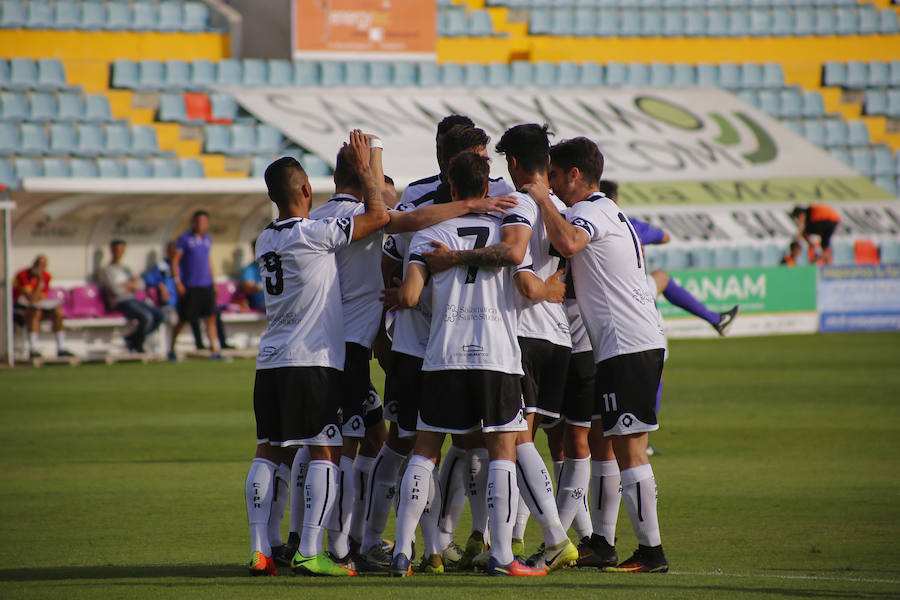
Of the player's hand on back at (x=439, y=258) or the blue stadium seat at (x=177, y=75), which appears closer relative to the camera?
the player's hand on back at (x=439, y=258)

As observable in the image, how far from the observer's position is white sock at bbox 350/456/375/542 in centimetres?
585

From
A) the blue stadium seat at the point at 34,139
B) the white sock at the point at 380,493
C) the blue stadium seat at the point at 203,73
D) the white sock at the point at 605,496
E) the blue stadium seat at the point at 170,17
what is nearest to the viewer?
the white sock at the point at 380,493

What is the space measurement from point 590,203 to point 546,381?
2.92 ft

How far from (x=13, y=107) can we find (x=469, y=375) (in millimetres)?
17767

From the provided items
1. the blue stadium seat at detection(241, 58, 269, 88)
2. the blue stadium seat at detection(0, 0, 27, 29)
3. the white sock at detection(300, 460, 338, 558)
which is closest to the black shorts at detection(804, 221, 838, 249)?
the blue stadium seat at detection(241, 58, 269, 88)

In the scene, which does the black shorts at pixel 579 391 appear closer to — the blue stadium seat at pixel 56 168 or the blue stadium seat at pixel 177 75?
the blue stadium seat at pixel 56 168

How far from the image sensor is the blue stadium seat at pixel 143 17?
936 inches

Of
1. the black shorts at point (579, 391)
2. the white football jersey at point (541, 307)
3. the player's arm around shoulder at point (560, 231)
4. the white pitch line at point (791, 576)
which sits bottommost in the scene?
the white pitch line at point (791, 576)

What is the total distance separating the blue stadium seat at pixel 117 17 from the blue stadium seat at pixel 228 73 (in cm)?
214

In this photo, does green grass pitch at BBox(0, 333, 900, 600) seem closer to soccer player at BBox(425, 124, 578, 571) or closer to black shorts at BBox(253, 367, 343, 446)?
soccer player at BBox(425, 124, 578, 571)

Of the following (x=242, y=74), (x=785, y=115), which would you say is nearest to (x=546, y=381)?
(x=242, y=74)

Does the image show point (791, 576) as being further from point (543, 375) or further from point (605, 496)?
point (543, 375)

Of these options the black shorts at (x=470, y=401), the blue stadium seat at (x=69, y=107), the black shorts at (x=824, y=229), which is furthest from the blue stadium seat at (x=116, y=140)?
the black shorts at (x=470, y=401)

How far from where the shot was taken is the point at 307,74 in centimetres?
2391
